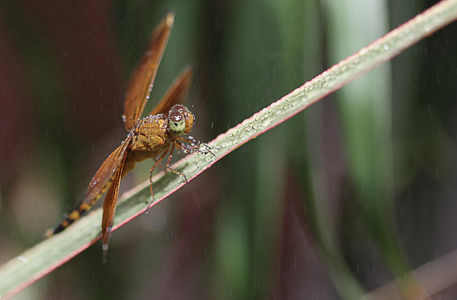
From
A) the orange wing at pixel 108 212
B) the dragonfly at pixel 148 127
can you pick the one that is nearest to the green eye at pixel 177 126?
the dragonfly at pixel 148 127

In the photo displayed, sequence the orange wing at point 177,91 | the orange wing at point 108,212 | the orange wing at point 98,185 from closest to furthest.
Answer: the orange wing at point 108,212 < the orange wing at point 98,185 < the orange wing at point 177,91

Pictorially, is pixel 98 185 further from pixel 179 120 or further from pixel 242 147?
pixel 242 147

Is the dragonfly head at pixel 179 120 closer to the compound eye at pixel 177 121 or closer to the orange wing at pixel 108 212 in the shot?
the compound eye at pixel 177 121

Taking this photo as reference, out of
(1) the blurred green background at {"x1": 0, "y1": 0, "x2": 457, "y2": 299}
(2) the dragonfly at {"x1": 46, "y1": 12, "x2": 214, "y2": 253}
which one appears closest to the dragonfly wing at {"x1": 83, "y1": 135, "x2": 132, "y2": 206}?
(2) the dragonfly at {"x1": 46, "y1": 12, "x2": 214, "y2": 253}

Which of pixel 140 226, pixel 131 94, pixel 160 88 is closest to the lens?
pixel 131 94

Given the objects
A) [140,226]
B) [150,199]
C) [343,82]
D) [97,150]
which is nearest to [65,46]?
[97,150]

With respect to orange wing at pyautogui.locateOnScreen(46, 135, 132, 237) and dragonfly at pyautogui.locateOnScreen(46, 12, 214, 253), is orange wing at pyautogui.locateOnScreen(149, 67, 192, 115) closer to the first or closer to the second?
dragonfly at pyautogui.locateOnScreen(46, 12, 214, 253)

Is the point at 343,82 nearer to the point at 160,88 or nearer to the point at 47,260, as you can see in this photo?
the point at 47,260
